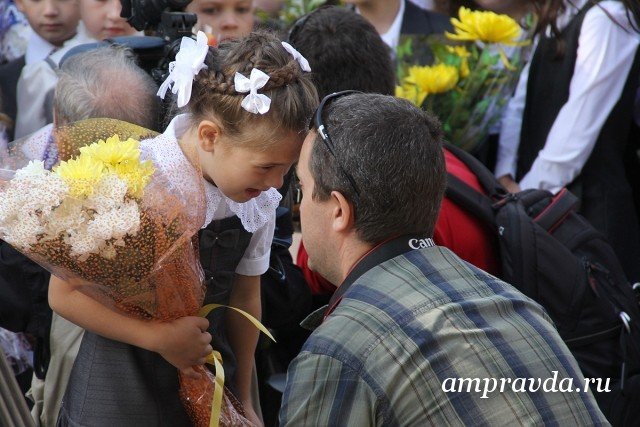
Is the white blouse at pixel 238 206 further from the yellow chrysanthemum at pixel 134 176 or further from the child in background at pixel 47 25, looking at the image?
the child in background at pixel 47 25

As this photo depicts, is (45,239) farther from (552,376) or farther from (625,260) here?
(625,260)

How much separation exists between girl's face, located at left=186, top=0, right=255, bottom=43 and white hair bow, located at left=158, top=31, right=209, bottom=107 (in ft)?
5.62

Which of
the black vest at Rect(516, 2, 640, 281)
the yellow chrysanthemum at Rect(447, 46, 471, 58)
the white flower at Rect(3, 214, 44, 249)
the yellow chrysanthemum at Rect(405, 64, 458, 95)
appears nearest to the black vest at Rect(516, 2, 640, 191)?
the black vest at Rect(516, 2, 640, 281)

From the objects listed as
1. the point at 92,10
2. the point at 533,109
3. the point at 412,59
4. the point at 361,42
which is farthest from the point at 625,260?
the point at 92,10

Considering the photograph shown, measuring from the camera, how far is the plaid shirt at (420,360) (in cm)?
184

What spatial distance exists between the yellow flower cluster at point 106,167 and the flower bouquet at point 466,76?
71.5 inches

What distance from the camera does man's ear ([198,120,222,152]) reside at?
231cm

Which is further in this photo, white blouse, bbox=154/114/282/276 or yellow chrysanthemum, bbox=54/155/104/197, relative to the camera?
white blouse, bbox=154/114/282/276

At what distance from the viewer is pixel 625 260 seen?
405 cm

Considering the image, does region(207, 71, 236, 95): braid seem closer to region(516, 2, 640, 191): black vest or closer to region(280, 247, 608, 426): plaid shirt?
region(280, 247, 608, 426): plaid shirt

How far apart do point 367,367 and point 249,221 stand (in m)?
0.74

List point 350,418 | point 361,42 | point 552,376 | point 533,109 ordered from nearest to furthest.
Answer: point 350,418
point 552,376
point 361,42
point 533,109

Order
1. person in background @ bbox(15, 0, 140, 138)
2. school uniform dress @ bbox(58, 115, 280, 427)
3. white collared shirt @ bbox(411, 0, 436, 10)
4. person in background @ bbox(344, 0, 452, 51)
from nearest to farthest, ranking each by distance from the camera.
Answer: school uniform dress @ bbox(58, 115, 280, 427) < person in background @ bbox(15, 0, 140, 138) < person in background @ bbox(344, 0, 452, 51) < white collared shirt @ bbox(411, 0, 436, 10)

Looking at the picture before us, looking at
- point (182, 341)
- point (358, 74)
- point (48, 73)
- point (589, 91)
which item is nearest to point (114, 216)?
point (182, 341)
